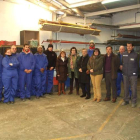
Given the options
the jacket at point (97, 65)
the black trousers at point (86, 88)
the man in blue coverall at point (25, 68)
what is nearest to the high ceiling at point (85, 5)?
the jacket at point (97, 65)

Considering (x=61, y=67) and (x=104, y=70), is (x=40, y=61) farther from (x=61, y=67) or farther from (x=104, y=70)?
(x=104, y=70)

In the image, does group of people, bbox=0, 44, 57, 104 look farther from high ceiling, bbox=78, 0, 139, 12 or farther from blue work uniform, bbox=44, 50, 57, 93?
high ceiling, bbox=78, 0, 139, 12

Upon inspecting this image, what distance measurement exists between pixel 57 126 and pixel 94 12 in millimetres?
5928

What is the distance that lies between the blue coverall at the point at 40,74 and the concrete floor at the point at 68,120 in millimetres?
445

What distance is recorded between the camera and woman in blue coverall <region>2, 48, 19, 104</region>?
14.7 ft

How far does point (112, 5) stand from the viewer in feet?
24.1

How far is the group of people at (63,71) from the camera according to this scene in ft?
14.6

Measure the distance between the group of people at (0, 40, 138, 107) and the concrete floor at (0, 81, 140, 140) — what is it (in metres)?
0.39

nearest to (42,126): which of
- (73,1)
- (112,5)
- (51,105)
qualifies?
(51,105)

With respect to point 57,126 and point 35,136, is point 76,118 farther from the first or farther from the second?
point 35,136

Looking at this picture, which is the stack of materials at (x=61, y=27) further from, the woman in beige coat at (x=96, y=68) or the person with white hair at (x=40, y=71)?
the woman in beige coat at (x=96, y=68)

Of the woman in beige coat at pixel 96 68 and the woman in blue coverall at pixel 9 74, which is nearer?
the woman in blue coverall at pixel 9 74

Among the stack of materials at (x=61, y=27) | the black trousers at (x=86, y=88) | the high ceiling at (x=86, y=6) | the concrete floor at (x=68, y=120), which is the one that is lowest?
the concrete floor at (x=68, y=120)

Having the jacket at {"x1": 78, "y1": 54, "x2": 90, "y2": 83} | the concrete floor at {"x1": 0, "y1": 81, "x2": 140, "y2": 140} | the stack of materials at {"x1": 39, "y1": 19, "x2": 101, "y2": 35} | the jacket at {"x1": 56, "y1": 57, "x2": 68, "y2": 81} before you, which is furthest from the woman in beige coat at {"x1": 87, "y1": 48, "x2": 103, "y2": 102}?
the stack of materials at {"x1": 39, "y1": 19, "x2": 101, "y2": 35}
